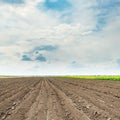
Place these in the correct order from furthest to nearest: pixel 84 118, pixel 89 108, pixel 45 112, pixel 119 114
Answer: pixel 89 108 → pixel 45 112 → pixel 119 114 → pixel 84 118

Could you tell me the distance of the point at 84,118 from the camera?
12398 mm

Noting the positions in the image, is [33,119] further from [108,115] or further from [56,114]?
[108,115]

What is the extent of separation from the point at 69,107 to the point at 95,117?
10.4 ft

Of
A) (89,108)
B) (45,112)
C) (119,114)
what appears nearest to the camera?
(119,114)

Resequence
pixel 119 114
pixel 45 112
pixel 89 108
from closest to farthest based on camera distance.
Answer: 1. pixel 119 114
2. pixel 45 112
3. pixel 89 108

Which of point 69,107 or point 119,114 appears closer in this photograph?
point 119,114

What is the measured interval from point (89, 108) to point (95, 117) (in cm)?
259

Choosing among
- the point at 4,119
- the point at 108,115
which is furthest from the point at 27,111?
the point at 108,115

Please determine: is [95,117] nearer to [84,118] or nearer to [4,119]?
[84,118]

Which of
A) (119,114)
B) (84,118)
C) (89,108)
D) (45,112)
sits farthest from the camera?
(89,108)

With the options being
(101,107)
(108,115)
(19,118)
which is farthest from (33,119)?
(101,107)

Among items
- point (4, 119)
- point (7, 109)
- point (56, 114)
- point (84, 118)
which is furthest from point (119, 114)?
point (7, 109)

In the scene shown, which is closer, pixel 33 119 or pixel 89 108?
pixel 33 119

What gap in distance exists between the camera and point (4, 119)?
12875mm
